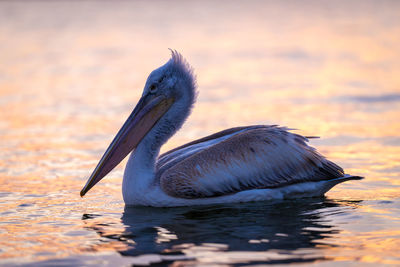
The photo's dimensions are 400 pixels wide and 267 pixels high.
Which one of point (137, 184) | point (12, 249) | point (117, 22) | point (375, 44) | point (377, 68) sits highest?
point (117, 22)

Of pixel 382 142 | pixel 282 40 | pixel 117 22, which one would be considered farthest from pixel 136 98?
pixel 117 22

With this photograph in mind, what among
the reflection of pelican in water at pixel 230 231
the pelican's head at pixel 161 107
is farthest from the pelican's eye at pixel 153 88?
the reflection of pelican in water at pixel 230 231

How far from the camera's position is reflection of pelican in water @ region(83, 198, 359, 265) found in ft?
15.5

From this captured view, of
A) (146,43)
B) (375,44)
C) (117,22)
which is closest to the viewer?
(375,44)

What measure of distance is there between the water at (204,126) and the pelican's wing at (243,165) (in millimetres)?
198

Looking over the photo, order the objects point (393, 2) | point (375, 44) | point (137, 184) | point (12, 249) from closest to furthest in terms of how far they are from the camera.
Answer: point (12, 249) → point (137, 184) → point (375, 44) → point (393, 2)

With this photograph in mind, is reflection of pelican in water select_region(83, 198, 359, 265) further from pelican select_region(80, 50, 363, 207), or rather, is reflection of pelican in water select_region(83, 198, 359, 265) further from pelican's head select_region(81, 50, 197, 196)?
pelican's head select_region(81, 50, 197, 196)

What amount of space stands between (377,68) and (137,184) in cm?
907

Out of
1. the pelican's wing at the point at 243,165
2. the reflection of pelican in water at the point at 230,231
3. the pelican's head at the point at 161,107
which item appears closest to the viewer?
the reflection of pelican in water at the point at 230,231

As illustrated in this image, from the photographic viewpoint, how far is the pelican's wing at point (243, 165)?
5.88m

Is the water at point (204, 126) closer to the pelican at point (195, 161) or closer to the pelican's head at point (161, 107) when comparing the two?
the pelican at point (195, 161)

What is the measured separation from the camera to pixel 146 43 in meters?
19.6

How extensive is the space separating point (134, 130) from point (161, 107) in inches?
12.6

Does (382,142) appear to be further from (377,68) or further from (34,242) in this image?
(377,68)
